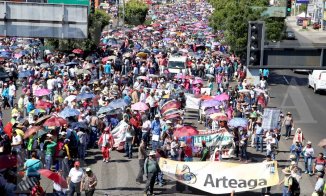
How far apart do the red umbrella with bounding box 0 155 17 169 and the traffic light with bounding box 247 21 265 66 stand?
286 inches

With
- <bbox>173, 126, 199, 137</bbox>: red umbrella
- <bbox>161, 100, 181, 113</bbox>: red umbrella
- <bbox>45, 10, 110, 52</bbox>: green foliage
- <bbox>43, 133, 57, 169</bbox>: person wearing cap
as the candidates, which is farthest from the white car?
<bbox>43, 133, 57, 169</bbox>: person wearing cap

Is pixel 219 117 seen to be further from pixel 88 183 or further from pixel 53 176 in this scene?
pixel 53 176

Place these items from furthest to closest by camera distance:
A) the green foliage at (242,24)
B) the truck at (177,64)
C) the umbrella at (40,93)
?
1. the green foliage at (242,24)
2. the truck at (177,64)
3. the umbrella at (40,93)

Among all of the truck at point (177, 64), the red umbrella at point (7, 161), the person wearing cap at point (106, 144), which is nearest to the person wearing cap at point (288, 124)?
the person wearing cap at point (106, 144)

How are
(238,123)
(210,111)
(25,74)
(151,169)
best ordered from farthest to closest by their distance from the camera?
(25,74) < (210,111) < (238,123) < (151,169)

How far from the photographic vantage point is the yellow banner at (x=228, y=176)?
1791 cm

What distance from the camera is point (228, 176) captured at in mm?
17906

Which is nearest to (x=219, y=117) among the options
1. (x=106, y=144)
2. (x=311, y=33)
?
(x=106, y=144)

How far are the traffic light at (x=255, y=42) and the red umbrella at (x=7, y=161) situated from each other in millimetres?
7261

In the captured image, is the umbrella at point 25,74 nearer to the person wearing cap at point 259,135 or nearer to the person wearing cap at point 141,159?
the person wearing cap at point 259,135

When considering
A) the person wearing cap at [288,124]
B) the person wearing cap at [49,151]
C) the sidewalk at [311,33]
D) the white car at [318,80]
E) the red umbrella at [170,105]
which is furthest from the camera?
the sidewalk at [311,33]

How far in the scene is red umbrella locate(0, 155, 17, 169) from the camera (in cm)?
1703

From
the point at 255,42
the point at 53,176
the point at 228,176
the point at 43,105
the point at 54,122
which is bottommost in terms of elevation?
the point at 228,176

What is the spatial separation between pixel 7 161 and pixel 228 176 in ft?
19.6
